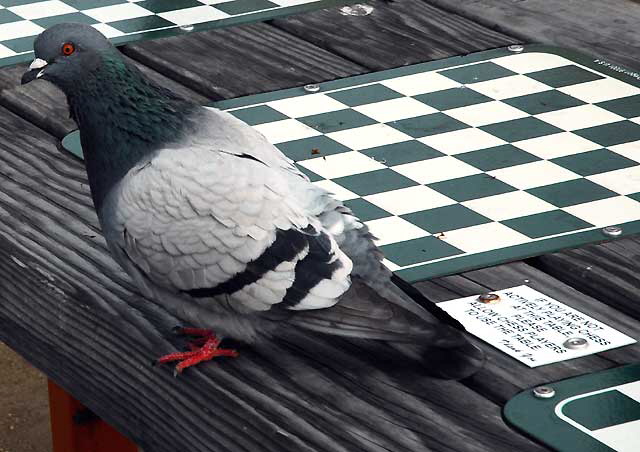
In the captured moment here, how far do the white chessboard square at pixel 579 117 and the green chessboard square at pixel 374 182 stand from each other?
45 cm

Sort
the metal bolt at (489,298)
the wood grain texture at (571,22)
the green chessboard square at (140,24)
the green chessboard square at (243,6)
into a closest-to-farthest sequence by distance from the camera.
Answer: the metal bolt at (489,298), the wood grain texture at (571,22), the green chessboard square at (140,24), the green chessboard square at (243,6)

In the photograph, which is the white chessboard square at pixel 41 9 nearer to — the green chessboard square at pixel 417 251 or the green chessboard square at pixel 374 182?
the green chessboard square at pixel 374 182

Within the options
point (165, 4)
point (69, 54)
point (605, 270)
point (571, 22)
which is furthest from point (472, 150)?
point (165, 4)

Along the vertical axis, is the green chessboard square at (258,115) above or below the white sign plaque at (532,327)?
below

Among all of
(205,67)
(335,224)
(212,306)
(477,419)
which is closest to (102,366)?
(212,306)

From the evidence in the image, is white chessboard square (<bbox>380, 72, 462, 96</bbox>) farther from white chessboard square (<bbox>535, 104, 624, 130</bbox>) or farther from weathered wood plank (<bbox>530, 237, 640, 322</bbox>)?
weathered wood plank (<bbox>530, 237, 640, 322</bbox>)

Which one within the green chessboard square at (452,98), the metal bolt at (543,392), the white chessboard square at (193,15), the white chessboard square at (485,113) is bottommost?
the white chessboard square at (193,15)

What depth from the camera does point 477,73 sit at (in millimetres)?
3592

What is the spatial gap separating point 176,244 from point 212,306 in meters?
0.11

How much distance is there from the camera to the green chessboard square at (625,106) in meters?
3.36

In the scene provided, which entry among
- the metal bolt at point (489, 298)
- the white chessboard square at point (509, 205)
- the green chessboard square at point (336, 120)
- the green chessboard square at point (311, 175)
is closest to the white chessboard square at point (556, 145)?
the white chessboard square at point (509, 205)

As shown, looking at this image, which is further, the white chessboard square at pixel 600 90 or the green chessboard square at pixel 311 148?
the white chessboard square at pixel 600 90

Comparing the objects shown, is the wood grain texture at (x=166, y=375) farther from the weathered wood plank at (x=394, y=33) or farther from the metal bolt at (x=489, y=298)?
the weathered wood plank at (x=394, y=33)

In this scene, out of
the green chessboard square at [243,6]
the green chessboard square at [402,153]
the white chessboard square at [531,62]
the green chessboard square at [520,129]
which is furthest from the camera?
the green chessboard square at [243,6]
